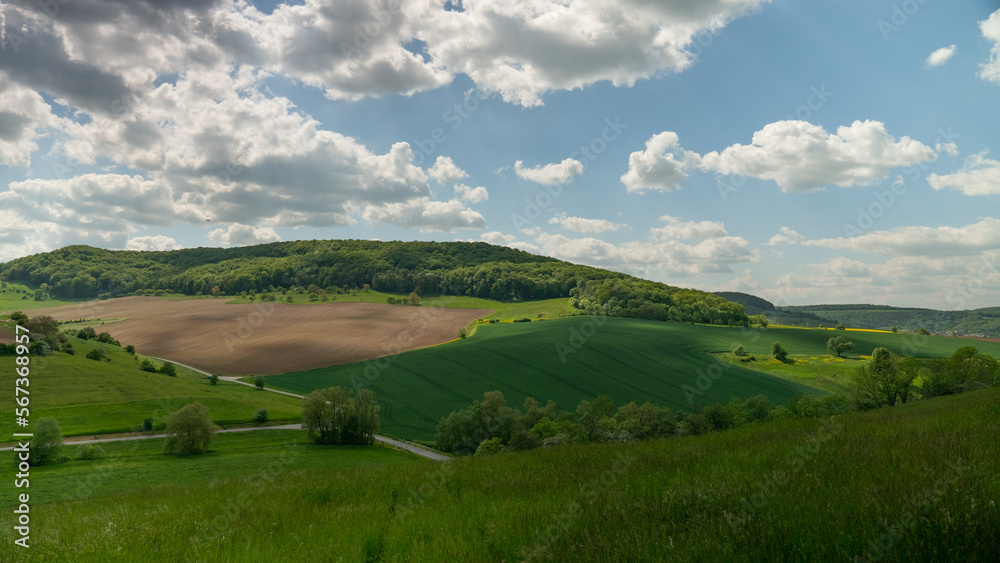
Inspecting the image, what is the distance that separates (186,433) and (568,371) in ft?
180

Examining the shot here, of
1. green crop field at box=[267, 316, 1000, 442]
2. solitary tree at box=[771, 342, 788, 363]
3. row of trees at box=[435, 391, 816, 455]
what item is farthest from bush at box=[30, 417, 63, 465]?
solitary tree at box=[771, 342, 788, 363]

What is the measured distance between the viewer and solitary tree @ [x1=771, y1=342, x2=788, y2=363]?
289 ft

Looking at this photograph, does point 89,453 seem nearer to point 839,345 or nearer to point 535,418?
point 535,418

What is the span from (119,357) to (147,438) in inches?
1524

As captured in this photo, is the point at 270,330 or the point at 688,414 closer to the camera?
the point at 688,414

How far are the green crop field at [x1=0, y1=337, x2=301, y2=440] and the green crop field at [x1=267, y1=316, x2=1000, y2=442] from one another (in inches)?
369

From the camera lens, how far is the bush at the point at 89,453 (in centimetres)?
5000

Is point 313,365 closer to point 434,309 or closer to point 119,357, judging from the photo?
point 119,357

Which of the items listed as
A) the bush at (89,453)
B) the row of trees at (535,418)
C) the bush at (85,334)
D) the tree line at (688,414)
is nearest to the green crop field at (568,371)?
the row of trees at (535,418)

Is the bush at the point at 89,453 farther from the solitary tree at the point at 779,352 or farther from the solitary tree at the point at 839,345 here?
the solitary tree at the point at 839,345

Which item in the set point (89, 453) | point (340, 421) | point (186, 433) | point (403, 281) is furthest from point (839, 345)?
point (403, 281)

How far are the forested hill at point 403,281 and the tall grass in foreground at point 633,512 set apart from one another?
121404mm

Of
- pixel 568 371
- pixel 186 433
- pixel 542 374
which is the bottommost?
pixel 186 433

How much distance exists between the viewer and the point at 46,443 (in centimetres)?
4688
